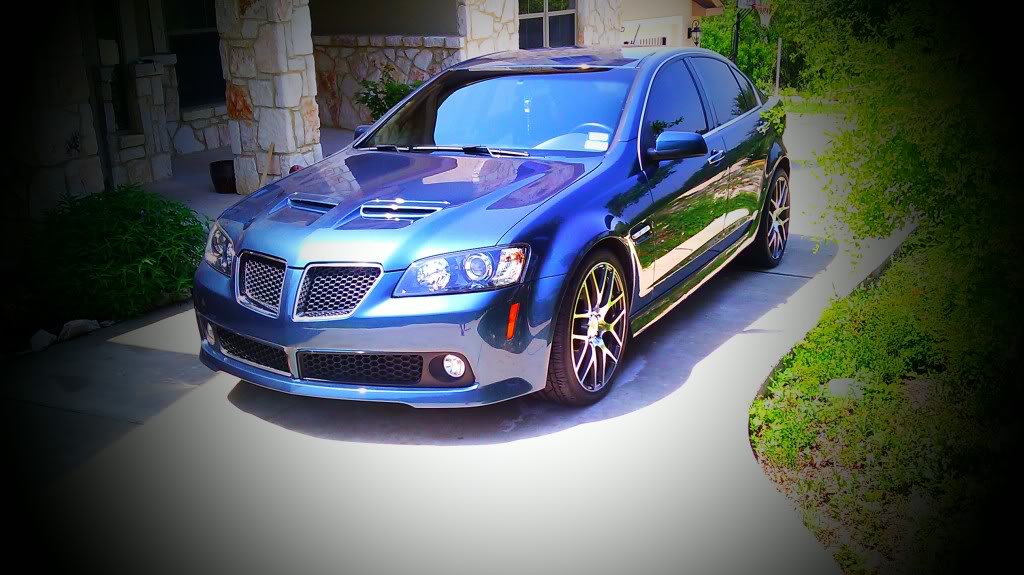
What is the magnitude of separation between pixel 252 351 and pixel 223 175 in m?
5.48

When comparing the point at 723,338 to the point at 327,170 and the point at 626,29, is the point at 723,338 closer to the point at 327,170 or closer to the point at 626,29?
the point at 327,170

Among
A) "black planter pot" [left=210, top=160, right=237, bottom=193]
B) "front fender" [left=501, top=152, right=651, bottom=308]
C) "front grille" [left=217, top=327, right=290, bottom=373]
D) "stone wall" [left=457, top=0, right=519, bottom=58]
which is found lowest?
"black planter pot" [left=210, top=160, right=237, bottom=193]

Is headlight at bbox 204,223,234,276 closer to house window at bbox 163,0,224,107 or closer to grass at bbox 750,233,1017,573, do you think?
grass at bbox 750,233,1017,573

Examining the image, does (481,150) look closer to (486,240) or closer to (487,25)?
(486,240)

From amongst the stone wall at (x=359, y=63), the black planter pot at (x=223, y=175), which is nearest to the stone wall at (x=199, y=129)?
the stone wall at (x=359, y=63)

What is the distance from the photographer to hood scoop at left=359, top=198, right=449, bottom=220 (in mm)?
4559

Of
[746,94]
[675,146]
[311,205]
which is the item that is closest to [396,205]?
[311,205]

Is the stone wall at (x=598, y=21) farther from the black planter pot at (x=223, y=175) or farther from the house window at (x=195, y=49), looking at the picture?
the black planter pot at (x=223, y=175)

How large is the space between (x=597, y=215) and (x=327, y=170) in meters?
1.63

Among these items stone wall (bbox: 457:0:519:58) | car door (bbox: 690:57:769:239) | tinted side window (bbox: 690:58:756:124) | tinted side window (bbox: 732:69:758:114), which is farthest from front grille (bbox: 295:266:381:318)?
stone wall (bbox: 457:0:519:58)

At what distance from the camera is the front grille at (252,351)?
4.54 metres

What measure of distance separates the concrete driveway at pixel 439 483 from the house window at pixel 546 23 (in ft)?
30.7

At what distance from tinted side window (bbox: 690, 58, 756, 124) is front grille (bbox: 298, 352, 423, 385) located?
9.72ft

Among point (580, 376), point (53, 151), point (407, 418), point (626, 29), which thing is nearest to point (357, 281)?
point (407, 418)
